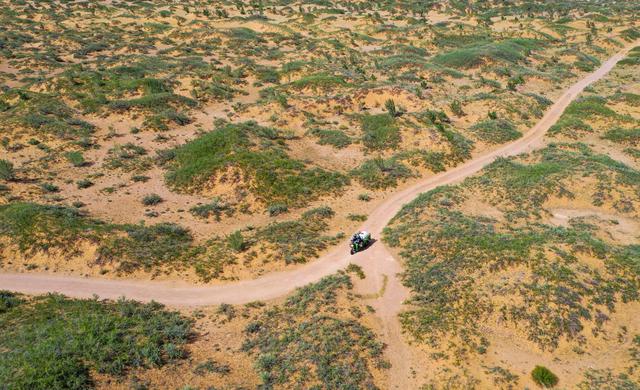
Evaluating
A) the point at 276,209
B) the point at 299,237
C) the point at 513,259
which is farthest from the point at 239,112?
the point at 513,259

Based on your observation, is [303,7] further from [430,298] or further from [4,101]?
[430,298]

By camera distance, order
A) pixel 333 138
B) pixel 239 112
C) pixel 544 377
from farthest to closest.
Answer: pixel 239 112
pixel 333 138
pixel 544 377

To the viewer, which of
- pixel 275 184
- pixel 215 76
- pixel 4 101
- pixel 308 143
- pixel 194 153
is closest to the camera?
pixel 275 184

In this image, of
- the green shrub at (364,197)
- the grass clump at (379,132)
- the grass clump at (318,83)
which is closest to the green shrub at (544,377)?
the green shrub at (364,197)

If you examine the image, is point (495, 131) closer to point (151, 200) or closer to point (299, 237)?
point (299, 237)

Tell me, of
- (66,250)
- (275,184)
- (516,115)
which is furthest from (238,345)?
(516,115)

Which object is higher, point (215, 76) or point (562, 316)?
point (562, 316)
